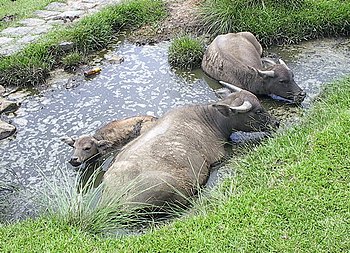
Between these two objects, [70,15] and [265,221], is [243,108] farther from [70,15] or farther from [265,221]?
[70,15]

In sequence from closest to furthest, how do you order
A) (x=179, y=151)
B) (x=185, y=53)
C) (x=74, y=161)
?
(x=179, y=151) → (x=74, y=161) → (x=185, y=53)

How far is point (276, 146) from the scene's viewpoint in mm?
6551

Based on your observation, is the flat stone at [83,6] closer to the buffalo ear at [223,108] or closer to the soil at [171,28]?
the soil at [171,28]

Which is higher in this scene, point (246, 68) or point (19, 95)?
point (246, 68)

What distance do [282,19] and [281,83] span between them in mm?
2359

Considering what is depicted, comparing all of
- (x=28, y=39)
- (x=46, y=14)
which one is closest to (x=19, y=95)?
(x=28, y=39)

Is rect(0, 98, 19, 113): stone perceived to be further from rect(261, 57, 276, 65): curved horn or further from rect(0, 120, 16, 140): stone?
rect(261, 57, 276, 65): curved horn

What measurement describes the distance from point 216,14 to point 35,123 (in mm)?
4443

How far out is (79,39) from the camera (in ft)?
33.0

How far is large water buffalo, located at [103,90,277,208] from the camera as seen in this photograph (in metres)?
5.92

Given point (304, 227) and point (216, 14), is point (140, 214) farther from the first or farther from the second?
point (216, 14)

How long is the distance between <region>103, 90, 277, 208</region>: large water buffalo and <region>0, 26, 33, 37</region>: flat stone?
14.5ft

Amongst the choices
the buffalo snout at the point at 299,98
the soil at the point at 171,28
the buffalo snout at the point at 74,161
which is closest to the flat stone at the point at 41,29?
the soil at the point at 171,28

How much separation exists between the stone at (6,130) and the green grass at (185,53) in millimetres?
3179
